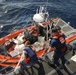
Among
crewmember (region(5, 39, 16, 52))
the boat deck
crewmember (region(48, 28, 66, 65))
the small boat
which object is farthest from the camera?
Answer: crewmember (region(5, 39, 16, 52))

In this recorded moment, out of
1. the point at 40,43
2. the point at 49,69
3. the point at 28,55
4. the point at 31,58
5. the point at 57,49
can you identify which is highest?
the point at 57,49

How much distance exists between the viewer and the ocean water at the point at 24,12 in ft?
59.6

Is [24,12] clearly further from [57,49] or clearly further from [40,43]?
[57,49]

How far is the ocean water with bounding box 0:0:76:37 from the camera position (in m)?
18.2

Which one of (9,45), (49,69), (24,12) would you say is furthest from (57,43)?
(24,12)

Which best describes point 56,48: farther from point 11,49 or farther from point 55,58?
point 11,49

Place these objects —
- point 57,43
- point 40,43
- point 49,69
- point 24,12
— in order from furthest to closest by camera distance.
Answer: point 24,12
point 40,43
point 49,69
point 57,43

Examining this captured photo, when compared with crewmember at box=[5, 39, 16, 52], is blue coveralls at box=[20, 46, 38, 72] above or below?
above

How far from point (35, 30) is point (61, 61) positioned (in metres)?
3.98

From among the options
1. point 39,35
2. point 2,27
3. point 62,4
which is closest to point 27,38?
point 39,35

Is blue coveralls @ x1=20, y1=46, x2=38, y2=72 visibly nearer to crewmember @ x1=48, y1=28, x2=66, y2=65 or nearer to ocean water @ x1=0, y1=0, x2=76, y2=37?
crewmember @ x1=48, y1=28, x2=66, y2=65

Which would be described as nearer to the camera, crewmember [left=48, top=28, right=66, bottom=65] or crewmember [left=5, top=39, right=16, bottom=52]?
crewmember [left=48, top=28, right=66, bottom=65]

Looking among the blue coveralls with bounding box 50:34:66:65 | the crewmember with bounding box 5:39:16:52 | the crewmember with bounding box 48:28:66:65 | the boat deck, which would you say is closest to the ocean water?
the crewmember with bounding box 5:39:16:52

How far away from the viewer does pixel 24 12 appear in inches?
800
